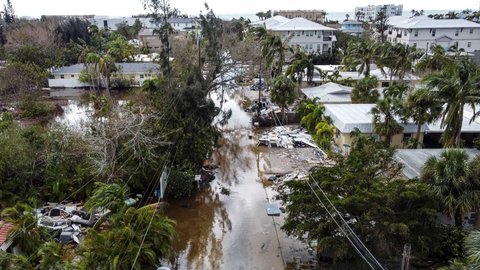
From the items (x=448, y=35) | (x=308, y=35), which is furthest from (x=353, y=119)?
(x=448, y=35)

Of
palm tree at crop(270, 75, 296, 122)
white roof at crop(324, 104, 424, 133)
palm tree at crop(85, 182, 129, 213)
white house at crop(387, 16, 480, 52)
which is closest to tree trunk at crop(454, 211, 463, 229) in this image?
white roof at crop(324, 104, 424, 133)

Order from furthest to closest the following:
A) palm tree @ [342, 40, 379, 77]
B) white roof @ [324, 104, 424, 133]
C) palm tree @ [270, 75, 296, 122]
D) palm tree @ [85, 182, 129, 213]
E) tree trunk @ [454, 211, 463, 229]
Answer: palm tree @ [342, 40, 379, 77] < palm tree @ [270, 75, 296, 122] < white roof @ [324, 104, 424, 133] < tree trunk @ [454, 211, 463, 229] < palm tree @ [85, 182, 129, 213]

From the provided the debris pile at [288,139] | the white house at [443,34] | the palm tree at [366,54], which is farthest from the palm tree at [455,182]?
the white house at [443,34]

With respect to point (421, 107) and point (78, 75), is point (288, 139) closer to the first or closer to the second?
point (421, 107)

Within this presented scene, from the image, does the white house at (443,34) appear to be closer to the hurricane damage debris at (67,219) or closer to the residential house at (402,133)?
the residential house at (402,133)

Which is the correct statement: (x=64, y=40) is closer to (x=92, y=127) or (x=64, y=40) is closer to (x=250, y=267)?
(x=92, y=127)

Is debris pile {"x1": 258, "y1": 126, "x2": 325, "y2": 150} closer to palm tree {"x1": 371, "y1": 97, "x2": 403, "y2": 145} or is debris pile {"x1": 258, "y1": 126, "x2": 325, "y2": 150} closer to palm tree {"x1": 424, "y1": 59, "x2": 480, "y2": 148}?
palm tree {"x1": 371, "y1": 97, "x2": 403, "y2": 145}
